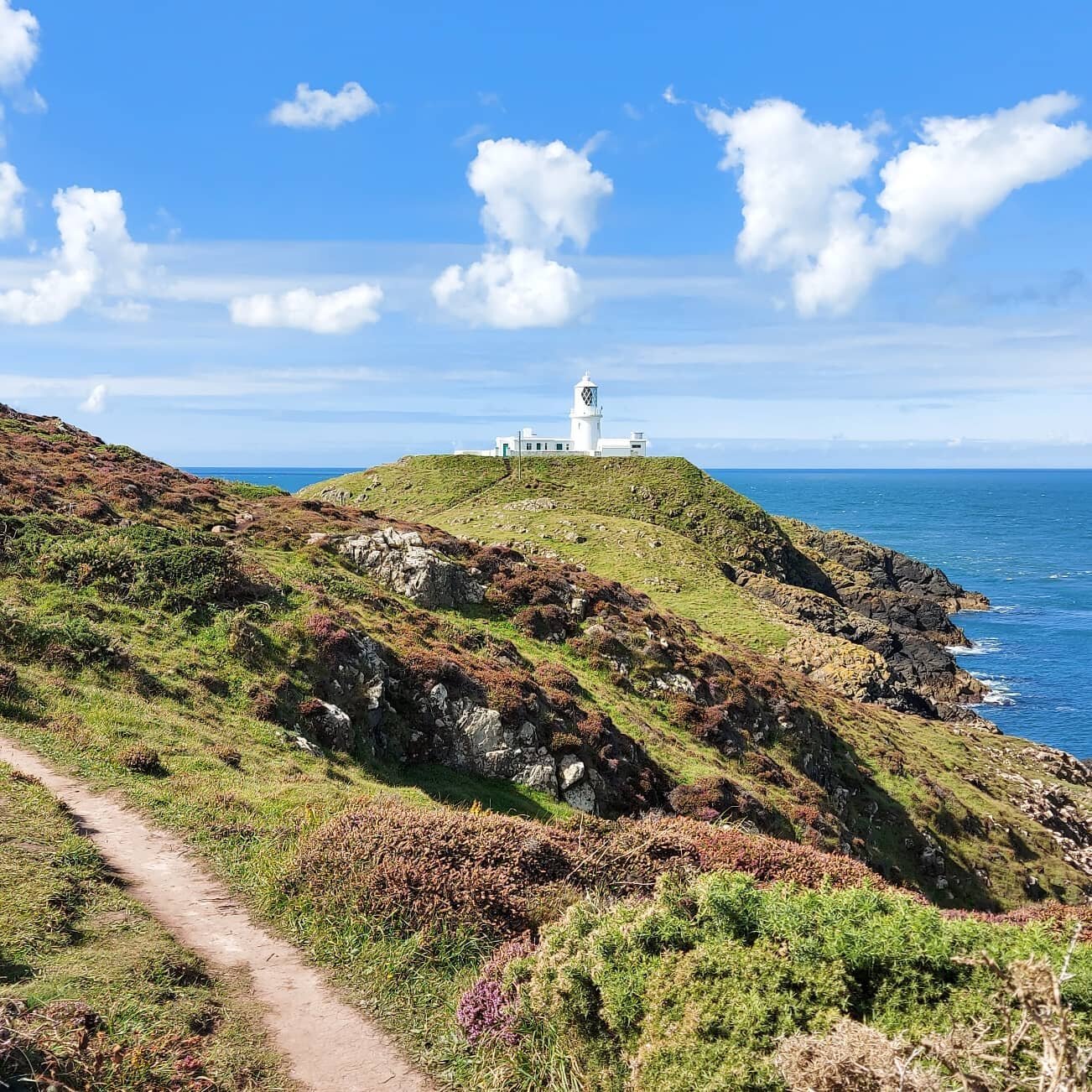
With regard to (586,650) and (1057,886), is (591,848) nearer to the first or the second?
(586,650)

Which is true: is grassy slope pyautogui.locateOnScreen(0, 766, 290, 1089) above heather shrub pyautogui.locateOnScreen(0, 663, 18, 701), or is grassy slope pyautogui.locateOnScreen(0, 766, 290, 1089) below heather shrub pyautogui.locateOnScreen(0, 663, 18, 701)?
below

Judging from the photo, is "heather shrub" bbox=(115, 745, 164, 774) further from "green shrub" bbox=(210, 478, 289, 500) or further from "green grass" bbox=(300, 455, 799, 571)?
"green grass" bbox=(300, 455, 799, 571)

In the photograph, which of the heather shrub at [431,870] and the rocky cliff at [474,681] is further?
the rocky cliff at [474,681]

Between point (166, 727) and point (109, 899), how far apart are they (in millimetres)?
6778

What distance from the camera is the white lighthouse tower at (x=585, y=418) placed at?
383ft

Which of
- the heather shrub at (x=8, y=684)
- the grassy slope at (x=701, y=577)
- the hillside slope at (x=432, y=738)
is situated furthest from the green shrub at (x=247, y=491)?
the heather shrub at (x=8, y=684)

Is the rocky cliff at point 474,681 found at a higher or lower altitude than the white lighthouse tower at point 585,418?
lower

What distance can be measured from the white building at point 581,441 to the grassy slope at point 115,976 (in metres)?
103

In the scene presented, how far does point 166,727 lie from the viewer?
53.1 ft

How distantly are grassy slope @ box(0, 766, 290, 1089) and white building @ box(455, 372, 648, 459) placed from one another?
338 feet

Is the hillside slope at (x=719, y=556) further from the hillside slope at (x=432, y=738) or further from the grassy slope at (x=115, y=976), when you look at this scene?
the grassy slope at (x=115, y=976)

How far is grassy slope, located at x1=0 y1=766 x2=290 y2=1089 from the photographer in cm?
732

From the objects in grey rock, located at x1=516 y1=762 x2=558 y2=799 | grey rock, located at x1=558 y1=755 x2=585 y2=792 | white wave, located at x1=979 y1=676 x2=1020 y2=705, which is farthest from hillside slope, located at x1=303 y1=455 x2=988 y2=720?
grey rock, located at x1=516 y1=762 x2=558 y2=799

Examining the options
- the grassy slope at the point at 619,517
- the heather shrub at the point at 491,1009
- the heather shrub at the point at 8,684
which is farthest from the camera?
the grassy slope at the point at 619,517
